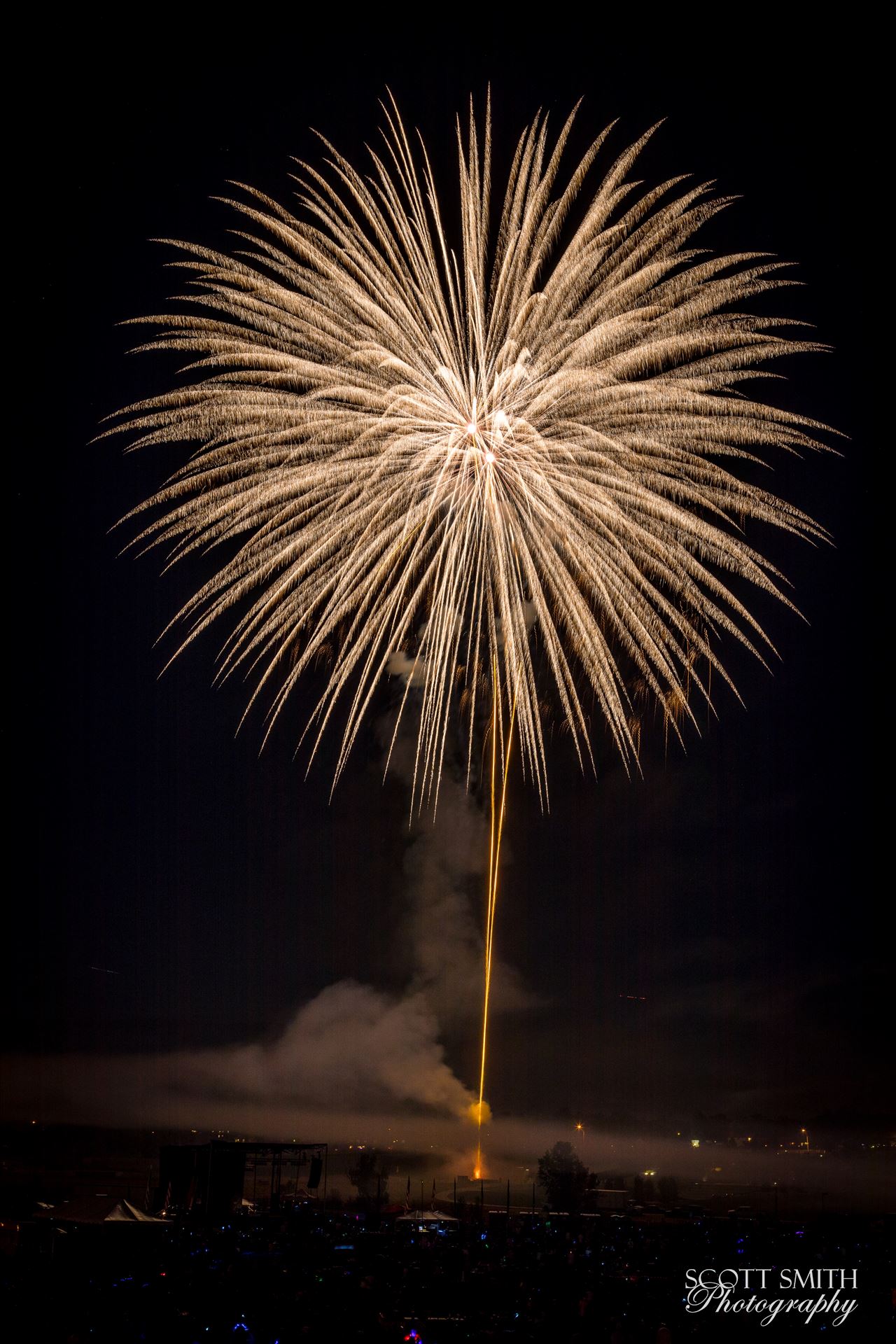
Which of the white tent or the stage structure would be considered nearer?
the white tent

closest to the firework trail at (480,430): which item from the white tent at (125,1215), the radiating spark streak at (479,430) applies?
the radiating spark streak at (479,430)

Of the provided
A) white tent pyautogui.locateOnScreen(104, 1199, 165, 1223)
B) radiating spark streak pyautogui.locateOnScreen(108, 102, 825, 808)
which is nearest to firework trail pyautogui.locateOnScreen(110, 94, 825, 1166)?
radiating spark streak pyautogui.locateOnScreen(108, 102, 825, 808)

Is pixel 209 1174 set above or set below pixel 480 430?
below

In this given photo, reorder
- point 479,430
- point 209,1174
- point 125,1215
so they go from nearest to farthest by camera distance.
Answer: point 479,430, point 125,1215, point 209,1174

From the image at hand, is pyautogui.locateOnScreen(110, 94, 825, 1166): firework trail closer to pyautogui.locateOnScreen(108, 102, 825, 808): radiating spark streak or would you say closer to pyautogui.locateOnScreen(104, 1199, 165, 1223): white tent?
pyautogui.locateOnScreen(108, 102, 825, 808): radiating spark streak

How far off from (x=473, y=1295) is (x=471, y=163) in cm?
1900

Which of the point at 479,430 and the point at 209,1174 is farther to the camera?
the point at 209,1174

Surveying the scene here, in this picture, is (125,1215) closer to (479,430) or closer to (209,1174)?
(209,1174)

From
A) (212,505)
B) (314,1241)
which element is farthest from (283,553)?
(314,1241)

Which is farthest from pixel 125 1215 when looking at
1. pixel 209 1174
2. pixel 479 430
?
pixel 479 430

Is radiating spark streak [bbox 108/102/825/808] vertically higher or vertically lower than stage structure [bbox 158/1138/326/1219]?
higher

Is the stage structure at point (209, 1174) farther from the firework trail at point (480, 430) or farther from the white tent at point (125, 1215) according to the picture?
the firework trail at point (480, 430)

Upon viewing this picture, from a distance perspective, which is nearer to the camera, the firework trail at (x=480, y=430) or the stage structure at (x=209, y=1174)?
the firework trail at (x=480, y=430)

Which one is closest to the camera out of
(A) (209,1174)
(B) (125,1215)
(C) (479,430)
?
(C) (479,430)
